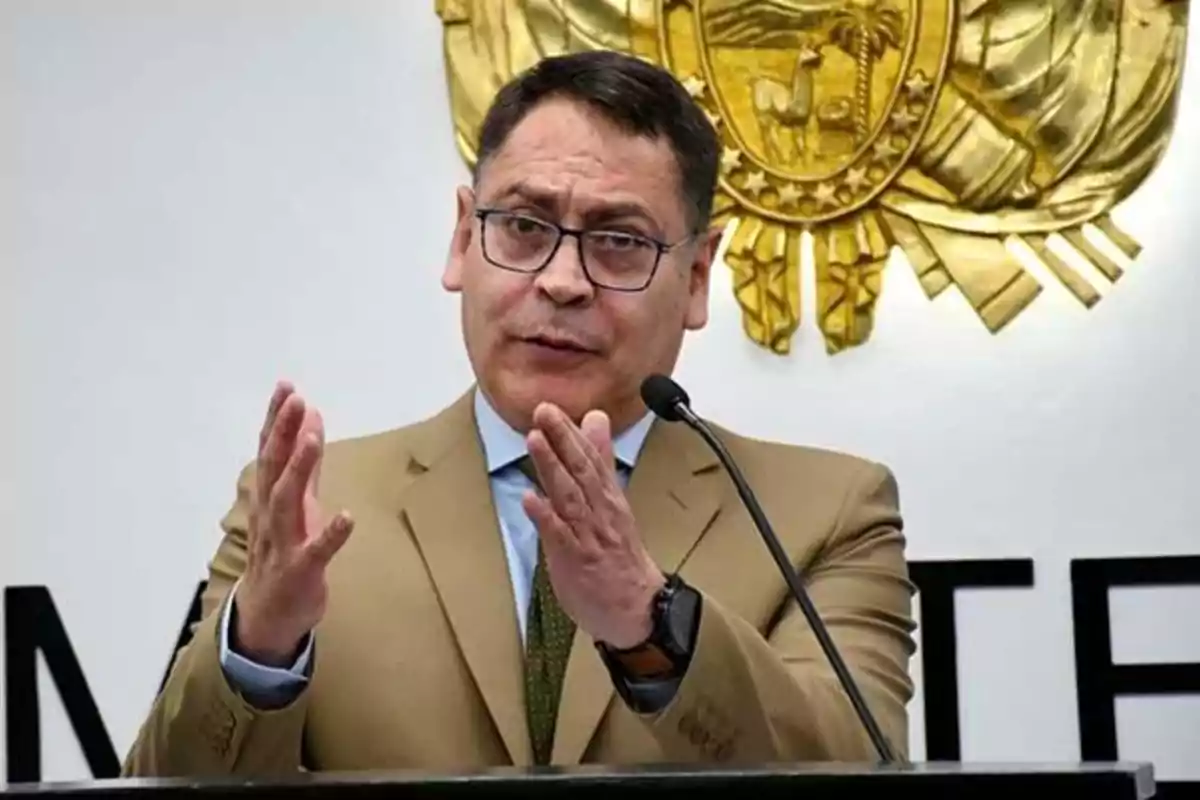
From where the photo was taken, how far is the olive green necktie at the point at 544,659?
5.17 feet

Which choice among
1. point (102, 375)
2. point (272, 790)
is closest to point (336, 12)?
point (102, 375)

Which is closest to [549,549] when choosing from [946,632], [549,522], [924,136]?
[549,522]

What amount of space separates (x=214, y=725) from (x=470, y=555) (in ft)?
1.21

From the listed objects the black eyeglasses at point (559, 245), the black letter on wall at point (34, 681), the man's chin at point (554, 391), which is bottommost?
the black letter on wall at point (34, 681)

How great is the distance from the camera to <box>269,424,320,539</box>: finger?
4.29 ft

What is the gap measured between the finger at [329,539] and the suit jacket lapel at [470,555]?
32 centimetres

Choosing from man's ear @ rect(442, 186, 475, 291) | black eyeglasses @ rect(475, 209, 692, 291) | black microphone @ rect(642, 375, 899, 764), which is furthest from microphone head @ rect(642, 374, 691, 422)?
man's ear @ rect(442, 186, 475, 291)

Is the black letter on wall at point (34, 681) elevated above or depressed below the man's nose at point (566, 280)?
below

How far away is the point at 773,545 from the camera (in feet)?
4.48

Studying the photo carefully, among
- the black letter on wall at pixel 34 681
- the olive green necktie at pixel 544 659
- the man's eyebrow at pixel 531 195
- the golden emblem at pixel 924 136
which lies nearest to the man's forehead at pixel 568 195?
the man's eyebrow at pixel 531 195

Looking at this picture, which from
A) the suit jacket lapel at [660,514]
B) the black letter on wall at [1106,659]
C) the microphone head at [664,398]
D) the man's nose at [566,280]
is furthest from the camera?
the black letter on wall at [1106,659]

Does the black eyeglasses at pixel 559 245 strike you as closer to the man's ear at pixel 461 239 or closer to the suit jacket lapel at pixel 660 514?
the man's ear at pixel 461 239

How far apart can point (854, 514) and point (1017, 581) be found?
3.60 feet

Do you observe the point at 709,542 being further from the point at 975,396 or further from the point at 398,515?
the point at 975,396
